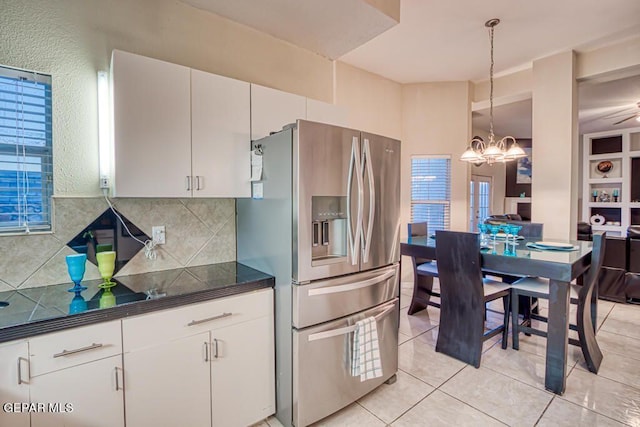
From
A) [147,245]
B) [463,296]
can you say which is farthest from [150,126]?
[463,296]

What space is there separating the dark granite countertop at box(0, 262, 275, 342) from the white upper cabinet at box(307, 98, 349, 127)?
1.27 m

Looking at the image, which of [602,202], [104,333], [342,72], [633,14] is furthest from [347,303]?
[602,202]

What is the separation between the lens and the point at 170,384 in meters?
1.54

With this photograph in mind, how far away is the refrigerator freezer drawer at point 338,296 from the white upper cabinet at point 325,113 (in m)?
1.26

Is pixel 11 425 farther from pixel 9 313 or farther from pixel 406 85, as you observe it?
pixel 406 85

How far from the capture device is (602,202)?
22.8 feet

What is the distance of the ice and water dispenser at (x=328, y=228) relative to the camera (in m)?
1.86


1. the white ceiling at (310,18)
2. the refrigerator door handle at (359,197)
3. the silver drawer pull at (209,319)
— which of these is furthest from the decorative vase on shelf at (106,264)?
the white ceiling at (310,18)

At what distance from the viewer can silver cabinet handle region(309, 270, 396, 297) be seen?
1797 mm

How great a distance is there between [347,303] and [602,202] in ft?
26.2

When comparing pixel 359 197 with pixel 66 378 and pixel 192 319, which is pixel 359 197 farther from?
pixel 66 378

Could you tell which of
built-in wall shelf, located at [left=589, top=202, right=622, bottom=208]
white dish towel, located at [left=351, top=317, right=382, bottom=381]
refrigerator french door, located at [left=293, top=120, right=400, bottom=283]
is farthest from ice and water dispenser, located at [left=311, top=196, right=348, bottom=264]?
built-in wall shelf, located at [left=589, top=202, right=622, bottom=208]

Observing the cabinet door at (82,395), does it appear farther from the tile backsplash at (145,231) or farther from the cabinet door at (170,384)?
the tile backsplash at (145,231)

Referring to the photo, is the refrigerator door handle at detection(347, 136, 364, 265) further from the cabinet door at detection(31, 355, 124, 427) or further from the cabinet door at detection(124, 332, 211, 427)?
the cabinet door at detection(31, 355, 124, 427)
